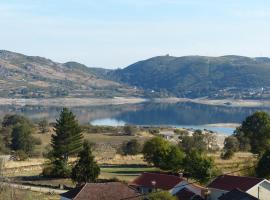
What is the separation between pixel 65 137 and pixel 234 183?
68.4 ft

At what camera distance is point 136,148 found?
6638 cm

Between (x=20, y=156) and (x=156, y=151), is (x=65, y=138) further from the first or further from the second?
(x=20, y=156)

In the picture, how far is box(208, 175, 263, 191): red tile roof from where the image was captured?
33594mm

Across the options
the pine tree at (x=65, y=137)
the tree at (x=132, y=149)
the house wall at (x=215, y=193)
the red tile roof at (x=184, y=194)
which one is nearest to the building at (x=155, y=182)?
the red tile roof at (x=184, y=194)

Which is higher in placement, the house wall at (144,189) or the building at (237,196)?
the building at (237,196)

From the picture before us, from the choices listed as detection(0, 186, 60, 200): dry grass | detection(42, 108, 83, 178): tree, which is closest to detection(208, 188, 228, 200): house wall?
detection(0, 186, 60, 200): dry grass

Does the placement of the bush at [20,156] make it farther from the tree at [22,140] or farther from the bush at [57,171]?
the bush at [57,171]

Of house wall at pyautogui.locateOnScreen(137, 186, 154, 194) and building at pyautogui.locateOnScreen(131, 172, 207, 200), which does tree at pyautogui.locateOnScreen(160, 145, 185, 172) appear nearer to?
building at pyautogui.locateOnScreen(131, 172, 207, 200)

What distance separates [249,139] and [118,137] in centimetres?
2804

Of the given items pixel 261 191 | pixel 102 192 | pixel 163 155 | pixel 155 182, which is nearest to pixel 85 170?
pixel 155 182

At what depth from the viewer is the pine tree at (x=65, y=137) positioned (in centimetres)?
5060

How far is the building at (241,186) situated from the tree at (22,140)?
121ft

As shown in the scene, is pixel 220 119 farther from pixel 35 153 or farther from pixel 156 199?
pixel 156 199

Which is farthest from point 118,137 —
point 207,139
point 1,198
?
point 1,198
